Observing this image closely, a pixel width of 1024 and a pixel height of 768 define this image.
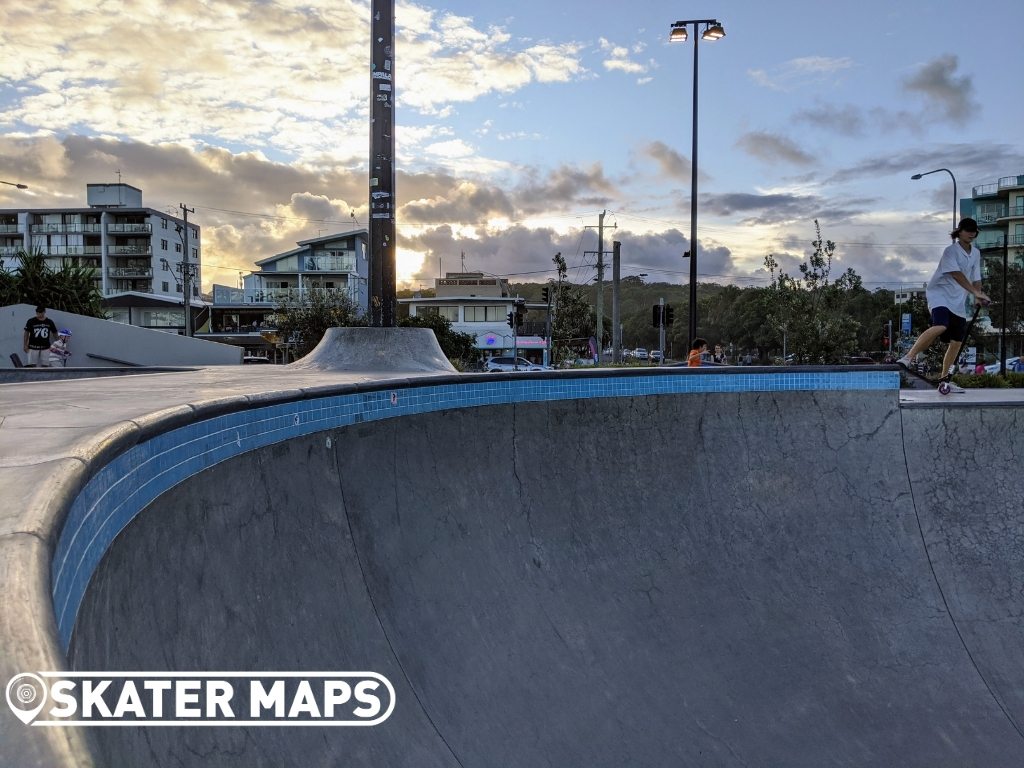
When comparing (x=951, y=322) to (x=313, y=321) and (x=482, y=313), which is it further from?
(x=482, y=313)

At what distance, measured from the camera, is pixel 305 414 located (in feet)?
12.3

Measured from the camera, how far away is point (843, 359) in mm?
26516

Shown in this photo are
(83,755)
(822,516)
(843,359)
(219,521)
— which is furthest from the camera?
(843,359)

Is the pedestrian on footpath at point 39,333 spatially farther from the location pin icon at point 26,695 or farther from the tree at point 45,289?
the tree at point 45,289

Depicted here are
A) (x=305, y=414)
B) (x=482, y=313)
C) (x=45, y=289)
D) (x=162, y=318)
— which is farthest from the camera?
(x=482, y=313)

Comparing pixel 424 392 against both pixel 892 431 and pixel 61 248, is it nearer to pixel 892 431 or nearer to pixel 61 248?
pixel 892 431

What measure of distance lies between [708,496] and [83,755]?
5258 millimetres

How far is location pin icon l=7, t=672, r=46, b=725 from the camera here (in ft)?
3.08

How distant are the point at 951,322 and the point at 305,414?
6.33 metres

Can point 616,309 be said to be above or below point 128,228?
below

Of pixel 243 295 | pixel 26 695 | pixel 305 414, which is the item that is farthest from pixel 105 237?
pixel 26 695

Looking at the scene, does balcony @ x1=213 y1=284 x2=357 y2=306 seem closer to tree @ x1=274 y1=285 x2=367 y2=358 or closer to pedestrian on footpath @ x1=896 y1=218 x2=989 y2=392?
tree @ x1=274 y1=285 x2=367 y2=358

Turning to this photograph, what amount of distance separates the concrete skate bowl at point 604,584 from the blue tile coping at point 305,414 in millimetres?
52

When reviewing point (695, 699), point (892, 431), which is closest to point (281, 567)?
point (695, 699)
